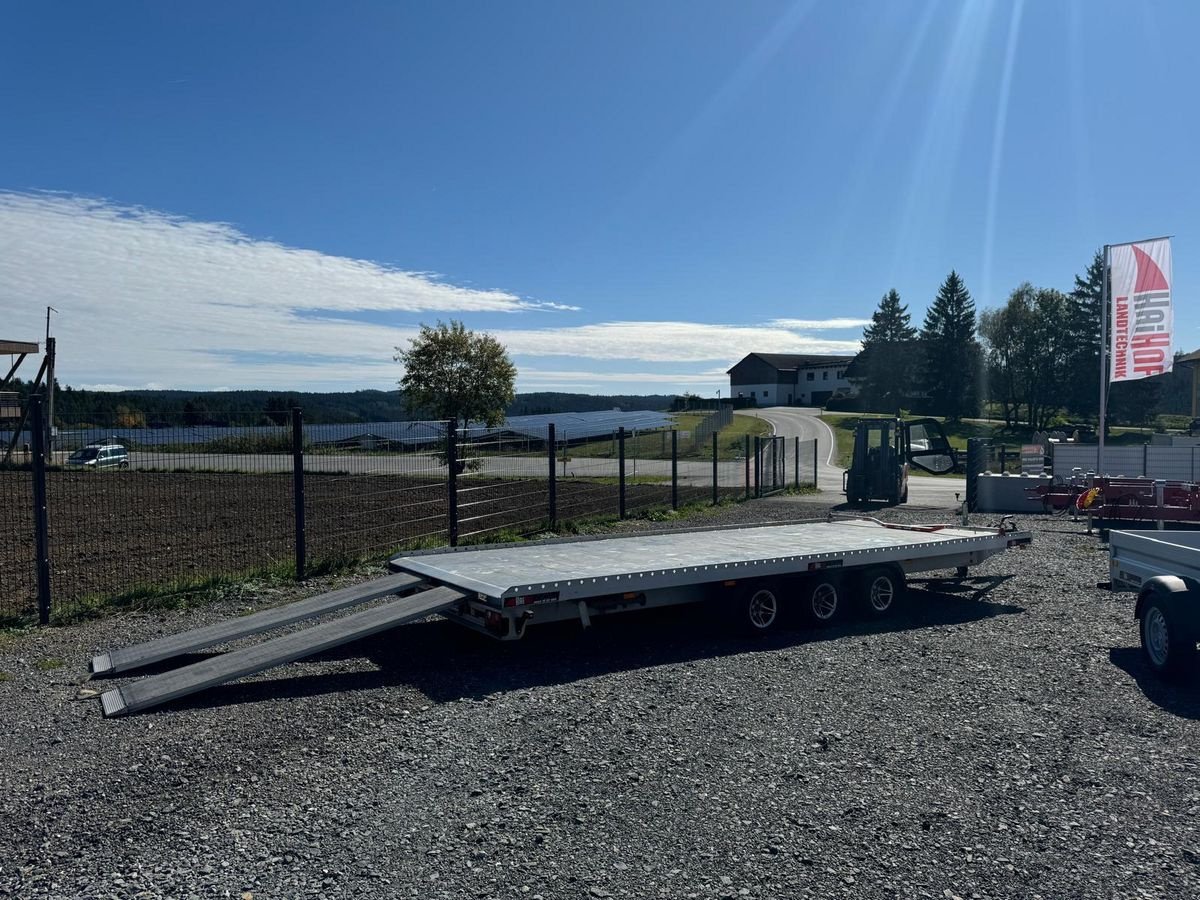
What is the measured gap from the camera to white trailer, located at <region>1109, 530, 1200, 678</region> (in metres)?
7.12

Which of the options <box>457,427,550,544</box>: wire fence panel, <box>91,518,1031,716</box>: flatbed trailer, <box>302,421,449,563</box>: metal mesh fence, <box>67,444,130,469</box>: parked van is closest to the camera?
<box>91,518,1031,716</box>: flatbed trailer

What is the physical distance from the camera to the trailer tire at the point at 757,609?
8.50 metres

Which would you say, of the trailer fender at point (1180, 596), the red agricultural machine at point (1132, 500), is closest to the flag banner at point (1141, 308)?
the red agricultural machine at point (1132, 500)

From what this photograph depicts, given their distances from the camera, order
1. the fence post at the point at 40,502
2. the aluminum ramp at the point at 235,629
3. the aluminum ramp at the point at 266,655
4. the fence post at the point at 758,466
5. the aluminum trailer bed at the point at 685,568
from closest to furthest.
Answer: the aluminum ramp at the point at 266,655
the aluminum ramp at the point at 235,629
the aluminum trailer bed at the point at 685,568
the fence post at the point at 40,502
the fence post at the point at 758,466

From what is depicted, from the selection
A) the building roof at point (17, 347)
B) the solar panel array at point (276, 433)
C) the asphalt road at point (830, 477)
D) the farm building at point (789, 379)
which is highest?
the farm building at point (789, 379)

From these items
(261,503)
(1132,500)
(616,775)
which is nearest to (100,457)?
(616,775)

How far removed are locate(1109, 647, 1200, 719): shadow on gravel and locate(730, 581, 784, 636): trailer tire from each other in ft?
9.60

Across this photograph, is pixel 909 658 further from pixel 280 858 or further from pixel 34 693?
pixel 34 693

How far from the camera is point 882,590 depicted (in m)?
9.70

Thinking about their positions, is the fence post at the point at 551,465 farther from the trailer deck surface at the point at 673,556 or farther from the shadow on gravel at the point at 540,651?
the shadow on gravel at the point at 540,651

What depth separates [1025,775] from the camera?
5.30m

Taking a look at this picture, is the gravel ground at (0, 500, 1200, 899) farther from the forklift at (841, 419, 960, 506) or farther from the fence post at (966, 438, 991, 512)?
the forklift at (841, 419, 960, 506)

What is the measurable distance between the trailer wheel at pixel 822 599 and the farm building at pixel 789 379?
101m

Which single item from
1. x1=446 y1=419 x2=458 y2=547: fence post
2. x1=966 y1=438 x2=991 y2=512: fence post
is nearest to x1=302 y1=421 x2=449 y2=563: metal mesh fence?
x1=446 y1=419 x2=458 y2=547: fence post
